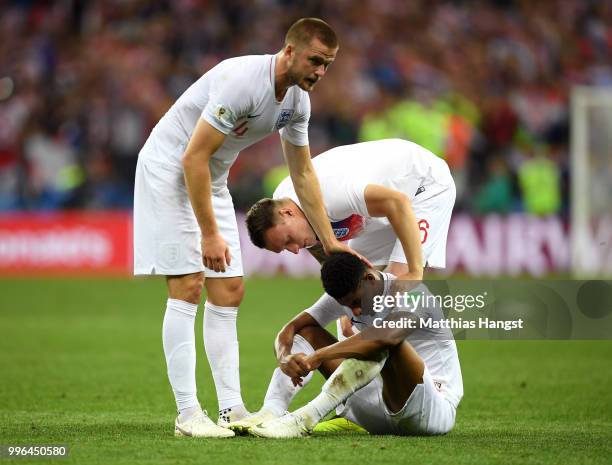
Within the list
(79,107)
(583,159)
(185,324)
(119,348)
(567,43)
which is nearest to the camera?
(185,324)

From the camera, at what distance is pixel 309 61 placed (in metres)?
5.77

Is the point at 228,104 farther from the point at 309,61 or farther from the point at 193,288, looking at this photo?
the point at 193,288

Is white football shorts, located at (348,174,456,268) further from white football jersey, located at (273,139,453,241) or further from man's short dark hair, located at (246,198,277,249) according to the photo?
man's short dark hair, located at (246,198,277,249)

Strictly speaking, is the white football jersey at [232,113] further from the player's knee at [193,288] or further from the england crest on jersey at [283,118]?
the player's knee at [193,288]

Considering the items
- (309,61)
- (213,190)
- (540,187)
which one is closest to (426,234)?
(213,190)

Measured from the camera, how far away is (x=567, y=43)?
2150 centimetres

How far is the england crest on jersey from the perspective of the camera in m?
6.08

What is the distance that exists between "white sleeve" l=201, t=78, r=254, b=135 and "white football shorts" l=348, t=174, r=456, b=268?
1.46 meters

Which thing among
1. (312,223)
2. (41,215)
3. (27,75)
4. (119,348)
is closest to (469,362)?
(119,348)

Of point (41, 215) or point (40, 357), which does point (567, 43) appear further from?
point (40, 357)

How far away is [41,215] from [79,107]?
2.18 m

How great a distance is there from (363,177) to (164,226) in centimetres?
116

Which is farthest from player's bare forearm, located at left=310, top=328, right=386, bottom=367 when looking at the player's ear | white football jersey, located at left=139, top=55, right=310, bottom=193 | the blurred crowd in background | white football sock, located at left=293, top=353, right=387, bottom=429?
the blurred crowd in background

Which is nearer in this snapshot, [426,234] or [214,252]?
[214,252]
